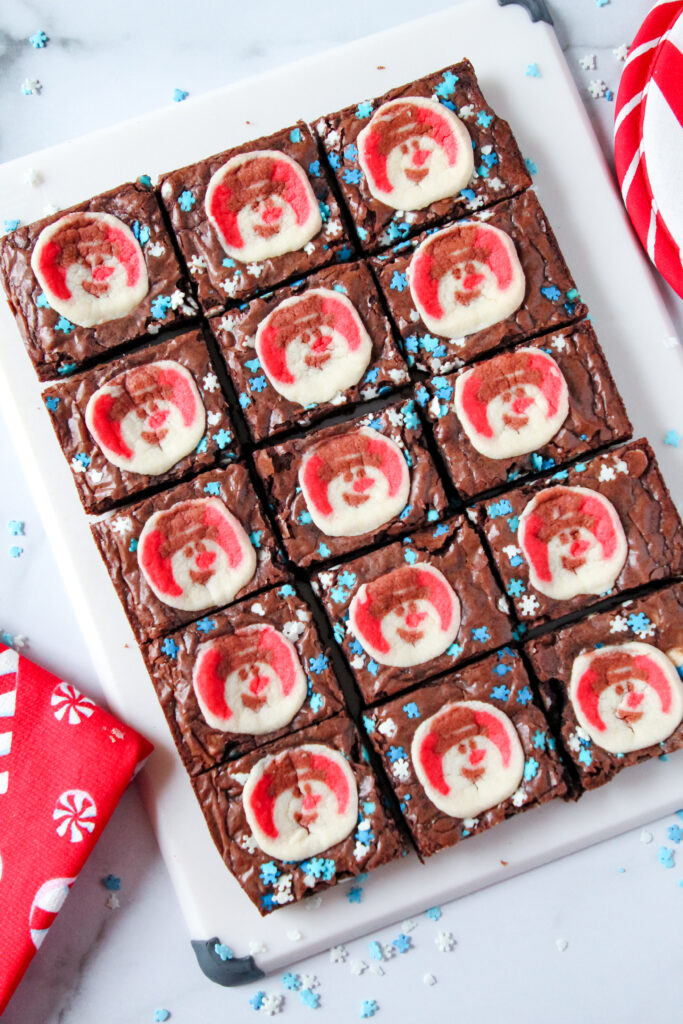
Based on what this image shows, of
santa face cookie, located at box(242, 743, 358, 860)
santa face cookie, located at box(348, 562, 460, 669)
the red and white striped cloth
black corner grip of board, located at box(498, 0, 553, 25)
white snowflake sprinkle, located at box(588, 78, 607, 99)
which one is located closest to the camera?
santa face cookie, located at box(242, 743, 358, 860)

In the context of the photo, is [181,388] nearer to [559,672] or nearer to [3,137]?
[3,137]

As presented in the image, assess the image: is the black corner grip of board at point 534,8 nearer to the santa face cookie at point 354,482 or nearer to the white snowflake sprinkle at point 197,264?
the white snowflake sprinkle at point 197,264

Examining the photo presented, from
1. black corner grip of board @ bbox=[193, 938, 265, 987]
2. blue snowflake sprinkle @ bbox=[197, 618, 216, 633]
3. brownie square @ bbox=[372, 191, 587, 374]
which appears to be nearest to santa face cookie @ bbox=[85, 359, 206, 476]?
blue snowflake sprinkle @ bbox=[197, 618, 216, 633]

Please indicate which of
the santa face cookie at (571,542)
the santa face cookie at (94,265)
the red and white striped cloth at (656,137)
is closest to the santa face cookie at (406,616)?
the santa face cookie at (571,542)

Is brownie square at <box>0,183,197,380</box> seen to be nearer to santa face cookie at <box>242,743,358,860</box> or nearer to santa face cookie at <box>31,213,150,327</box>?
santa face cookie at <box>31,213,150,327</box>

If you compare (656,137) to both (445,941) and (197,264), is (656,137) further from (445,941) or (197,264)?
(445,941)

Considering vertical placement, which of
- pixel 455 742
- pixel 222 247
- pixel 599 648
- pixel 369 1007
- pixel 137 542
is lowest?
pixel 369 1007

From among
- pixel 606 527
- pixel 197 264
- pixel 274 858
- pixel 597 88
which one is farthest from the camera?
pixel 597 88

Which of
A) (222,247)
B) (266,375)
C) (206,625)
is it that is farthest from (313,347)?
(206,625)
